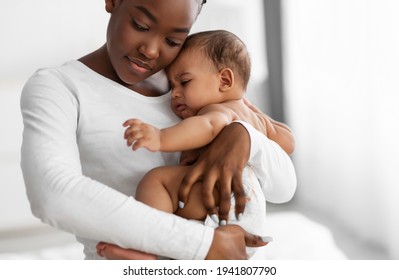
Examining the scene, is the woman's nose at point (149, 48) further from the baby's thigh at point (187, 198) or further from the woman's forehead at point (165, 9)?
the baby's thigh at point (187, 198)

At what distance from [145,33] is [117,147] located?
7.5 inches

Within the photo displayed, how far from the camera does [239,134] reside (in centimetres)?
89

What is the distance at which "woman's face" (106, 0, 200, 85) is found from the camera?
859 millimetres

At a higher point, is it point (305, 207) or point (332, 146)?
point (332, 146)

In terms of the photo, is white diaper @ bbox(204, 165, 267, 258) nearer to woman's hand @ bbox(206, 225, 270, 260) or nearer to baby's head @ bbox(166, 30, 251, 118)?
woman's hand @ bbox(206, 225, 270, 260)

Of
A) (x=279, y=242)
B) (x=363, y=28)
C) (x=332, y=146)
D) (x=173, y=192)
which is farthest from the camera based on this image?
(x=332, y=146)

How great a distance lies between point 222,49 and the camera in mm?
993

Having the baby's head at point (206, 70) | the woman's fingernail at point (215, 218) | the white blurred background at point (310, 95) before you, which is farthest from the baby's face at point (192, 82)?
the white blurred background at point (310, 95)

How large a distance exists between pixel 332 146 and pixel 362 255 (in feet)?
1.43

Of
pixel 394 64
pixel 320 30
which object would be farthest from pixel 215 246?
pixel 320 30

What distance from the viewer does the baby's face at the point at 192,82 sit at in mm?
974

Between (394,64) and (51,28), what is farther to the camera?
(51,28)

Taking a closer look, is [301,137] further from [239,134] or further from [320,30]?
[239,134]

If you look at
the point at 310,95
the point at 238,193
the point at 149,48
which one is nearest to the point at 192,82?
the point at 149,48
